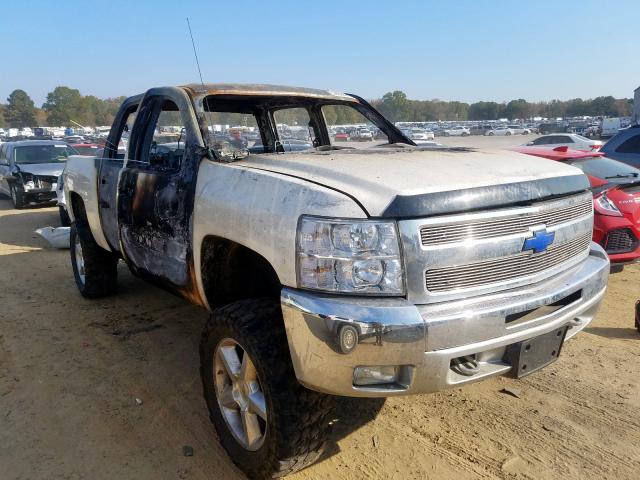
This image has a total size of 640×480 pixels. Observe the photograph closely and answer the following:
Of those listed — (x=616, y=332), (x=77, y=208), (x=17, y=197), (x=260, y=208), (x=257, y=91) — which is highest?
(x=257, y=91)

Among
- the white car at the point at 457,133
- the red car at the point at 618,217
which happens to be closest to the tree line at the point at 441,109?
the white car at the point at 457,133

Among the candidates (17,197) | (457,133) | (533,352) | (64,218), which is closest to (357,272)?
(533,352)

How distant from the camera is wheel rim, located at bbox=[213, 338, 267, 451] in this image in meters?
2.51

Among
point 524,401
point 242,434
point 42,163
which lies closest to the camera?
point 242,434

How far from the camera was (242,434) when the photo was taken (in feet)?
8.65

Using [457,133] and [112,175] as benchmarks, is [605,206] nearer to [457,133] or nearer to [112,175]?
[112,175]

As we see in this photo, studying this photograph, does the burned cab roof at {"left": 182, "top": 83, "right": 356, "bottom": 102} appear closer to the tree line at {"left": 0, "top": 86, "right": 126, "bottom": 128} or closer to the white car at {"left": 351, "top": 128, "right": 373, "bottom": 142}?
the white car at {"left": 351, "top": 128, "right": 373, "bottom": 142}

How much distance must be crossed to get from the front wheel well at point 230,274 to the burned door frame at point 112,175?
1.39 m

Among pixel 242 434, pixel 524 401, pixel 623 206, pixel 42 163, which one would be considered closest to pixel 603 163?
pixel 623 206

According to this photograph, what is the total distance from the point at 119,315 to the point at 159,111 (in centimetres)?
212

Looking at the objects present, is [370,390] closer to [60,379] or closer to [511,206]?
[511,206]

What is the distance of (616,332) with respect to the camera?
4.38 m

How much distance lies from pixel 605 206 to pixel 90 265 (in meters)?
5.37

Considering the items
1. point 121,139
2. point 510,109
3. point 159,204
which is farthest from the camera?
point 510,109
